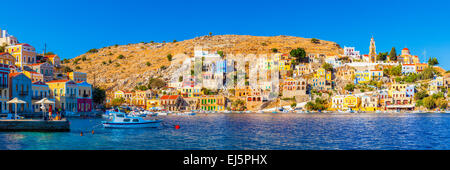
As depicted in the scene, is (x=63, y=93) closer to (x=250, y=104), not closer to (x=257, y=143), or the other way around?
(x=257, y=143)

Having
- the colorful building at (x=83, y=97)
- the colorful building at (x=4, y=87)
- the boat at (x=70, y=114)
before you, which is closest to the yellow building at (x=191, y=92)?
the colorful building at (x=83, y=97)

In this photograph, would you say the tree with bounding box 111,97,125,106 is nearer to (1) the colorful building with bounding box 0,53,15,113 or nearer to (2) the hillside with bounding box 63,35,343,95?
(2) the hillside with bounding box 63,35,343,95

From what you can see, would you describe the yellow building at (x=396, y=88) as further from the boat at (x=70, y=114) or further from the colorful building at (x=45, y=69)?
the colorful building at (x=45, y=69)

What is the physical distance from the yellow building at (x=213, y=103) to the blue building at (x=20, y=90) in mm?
65753

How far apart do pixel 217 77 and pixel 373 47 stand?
2371 inches

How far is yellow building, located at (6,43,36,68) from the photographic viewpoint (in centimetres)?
9131

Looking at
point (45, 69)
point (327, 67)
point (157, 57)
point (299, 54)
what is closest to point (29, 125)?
point (45, 69)

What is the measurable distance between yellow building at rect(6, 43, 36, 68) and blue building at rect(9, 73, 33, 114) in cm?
3266

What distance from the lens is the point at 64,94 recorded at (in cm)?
7256

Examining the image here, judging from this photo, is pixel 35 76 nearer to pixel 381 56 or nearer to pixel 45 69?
pixel 45 69

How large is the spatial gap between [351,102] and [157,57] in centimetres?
9342

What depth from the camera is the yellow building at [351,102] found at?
11475 centimetres

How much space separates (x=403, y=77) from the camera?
12850 centimetres
